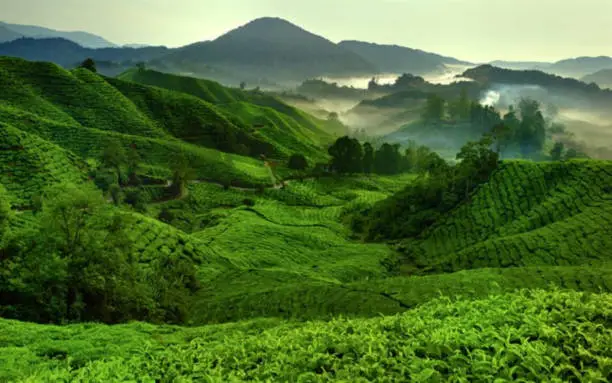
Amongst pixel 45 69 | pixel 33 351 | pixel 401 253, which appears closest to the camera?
pixel 33 351

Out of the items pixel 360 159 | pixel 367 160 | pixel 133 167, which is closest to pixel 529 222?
pixel 360 159

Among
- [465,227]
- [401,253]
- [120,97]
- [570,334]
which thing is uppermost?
[120,97]

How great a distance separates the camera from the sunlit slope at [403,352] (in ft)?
35.5

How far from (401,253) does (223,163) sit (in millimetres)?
74293

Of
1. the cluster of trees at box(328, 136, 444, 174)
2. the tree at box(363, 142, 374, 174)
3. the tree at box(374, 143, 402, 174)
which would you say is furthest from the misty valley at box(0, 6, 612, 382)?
the tree at box(374, 143, 402, 174)

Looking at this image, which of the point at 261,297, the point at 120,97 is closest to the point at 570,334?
the point at 261,297

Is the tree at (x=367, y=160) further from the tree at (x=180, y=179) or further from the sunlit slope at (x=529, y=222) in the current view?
the sunlit slope at (x=529, y=222)

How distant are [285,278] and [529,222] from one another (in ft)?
121

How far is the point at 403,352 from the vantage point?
12484 mm

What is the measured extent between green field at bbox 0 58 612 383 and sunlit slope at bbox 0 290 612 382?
71mm

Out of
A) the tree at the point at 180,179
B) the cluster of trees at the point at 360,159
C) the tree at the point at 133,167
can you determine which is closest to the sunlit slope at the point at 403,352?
the tree at the point at 180,179

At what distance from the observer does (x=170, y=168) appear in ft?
366

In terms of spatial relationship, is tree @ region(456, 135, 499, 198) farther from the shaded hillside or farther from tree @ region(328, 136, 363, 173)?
tree @ region(328, 136, 363, 173)

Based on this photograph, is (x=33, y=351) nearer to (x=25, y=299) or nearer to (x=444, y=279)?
(x=25, y=299)
